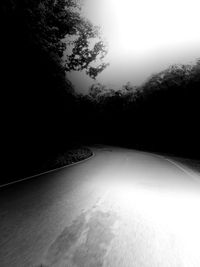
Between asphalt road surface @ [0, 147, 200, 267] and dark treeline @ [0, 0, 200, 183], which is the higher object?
dark treeline @ [0, 0, 200, 183]

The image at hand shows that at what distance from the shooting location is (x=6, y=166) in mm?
8984

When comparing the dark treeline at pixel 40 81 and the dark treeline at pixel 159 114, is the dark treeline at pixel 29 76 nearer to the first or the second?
the dark treeline at pixel 40 81

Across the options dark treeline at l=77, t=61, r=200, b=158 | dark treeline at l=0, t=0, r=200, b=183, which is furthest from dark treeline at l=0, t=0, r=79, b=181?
dark treeline at l=77, t=61, r=200, b=158

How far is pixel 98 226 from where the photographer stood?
372cm

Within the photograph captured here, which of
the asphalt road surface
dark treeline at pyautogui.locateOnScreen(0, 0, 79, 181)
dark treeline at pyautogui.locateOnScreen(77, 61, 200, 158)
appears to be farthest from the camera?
dark treeline at pyautogui.locateOnScreen(77, 61, 200, 158)

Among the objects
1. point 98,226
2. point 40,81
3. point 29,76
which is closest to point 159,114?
point 40,81

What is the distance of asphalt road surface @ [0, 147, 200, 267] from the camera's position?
107 inches

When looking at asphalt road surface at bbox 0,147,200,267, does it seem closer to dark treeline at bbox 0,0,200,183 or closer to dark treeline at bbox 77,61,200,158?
dark treeline at bbox 0,0,200,183

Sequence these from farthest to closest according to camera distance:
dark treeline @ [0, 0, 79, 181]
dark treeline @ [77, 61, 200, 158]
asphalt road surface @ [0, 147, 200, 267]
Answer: dark treeline @ [77, 61, 200, 158], dark treeline @ [0, 0, 79, 181], asphalt road surface @ [0, 147, 200, 267]

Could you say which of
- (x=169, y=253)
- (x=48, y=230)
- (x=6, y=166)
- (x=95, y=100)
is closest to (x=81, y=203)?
(x=48, y=230)

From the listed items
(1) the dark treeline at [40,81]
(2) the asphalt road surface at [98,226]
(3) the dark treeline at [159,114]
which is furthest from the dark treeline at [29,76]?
(3) the dark treeline at [159,114]

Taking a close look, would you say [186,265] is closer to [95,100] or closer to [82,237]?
[82,237]

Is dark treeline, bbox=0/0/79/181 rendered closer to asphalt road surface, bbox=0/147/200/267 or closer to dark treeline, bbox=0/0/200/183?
dark treeline, bbox=0/0/200/183

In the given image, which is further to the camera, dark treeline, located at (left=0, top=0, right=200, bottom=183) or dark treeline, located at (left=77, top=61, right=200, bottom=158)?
dark treeline, located at (left=77, top=61, right=200, bottom=158)
